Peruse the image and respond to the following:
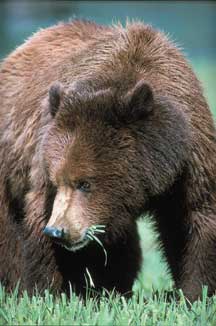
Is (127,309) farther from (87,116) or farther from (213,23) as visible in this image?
(213,23)

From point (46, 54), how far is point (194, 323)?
2.49 meters

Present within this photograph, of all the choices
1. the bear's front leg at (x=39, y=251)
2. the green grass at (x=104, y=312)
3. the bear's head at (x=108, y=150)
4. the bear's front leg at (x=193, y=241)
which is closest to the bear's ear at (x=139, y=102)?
the bear's head at (x=108, y=150)

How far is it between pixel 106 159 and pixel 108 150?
0.18 ft

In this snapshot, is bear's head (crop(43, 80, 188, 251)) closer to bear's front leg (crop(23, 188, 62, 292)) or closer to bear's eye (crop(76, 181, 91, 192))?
bear's eye (crop(76, 181, 91, 192))

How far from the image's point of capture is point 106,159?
5.75m

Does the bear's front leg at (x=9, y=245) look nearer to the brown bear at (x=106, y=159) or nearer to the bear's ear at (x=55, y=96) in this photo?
the brown bear at (x=106, y=159)

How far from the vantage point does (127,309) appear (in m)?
5.41

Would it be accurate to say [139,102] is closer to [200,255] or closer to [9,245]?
[200,255]

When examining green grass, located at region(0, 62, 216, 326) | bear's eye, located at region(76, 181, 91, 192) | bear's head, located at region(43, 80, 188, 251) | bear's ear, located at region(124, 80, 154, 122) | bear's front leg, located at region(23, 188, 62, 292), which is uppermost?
bear's ear, located at region(124, 80, 154, 122)

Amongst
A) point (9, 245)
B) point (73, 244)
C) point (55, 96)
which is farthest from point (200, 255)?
point (9, 245)

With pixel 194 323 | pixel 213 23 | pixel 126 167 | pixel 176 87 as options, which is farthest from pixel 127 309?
pixel 213 23

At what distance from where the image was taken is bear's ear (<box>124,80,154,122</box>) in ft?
18.8

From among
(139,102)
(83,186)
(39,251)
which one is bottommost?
(39,251)

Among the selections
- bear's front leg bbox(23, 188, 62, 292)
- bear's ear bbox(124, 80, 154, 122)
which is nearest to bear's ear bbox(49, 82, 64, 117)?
bear's ear bbox(124, 80, 154, 122)
